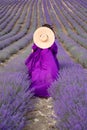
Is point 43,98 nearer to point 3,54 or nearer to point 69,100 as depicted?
point 69,100

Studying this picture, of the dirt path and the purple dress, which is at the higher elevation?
the dirt path

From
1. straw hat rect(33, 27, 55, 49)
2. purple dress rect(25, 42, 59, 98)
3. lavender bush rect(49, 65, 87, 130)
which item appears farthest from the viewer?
straw hat rect(33, 27, 55, 49)

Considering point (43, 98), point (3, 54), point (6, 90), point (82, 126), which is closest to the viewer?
→ point (82, 126)

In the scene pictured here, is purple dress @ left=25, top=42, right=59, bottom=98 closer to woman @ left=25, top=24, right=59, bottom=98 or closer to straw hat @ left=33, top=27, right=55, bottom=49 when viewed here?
woman @ left=25, top=24, right=59, bottom=98

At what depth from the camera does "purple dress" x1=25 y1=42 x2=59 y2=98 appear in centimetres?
619

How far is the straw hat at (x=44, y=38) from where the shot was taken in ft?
22.4

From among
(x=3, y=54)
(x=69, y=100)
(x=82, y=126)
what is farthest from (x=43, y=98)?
(x=3, y=54)

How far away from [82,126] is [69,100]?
0.83 metres

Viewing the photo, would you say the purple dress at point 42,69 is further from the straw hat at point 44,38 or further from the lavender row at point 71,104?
the lavender row at point 71,104

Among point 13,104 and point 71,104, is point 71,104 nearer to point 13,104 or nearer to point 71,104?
point 71,104

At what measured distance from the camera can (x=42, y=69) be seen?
6.59 meters

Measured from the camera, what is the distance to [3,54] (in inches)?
460

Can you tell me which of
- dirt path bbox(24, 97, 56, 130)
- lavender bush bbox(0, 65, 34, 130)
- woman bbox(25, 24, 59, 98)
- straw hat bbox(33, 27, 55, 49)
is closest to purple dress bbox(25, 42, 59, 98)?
woman bbox(25, 24, 59, 98)

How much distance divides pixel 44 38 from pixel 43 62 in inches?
17.3
